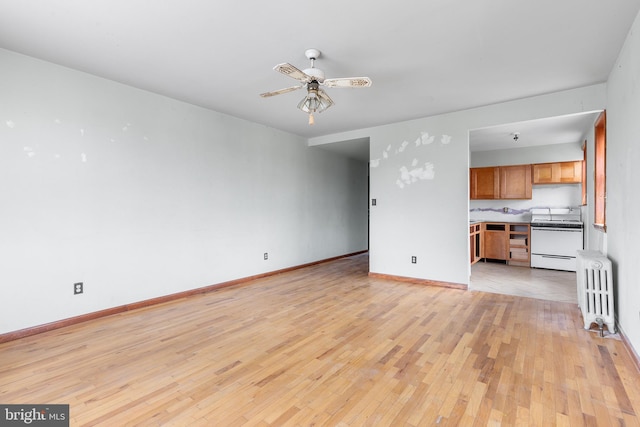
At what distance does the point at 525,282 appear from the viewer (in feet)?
15.0

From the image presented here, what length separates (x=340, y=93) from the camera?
11.7 feet

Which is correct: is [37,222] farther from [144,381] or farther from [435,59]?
[435,59]

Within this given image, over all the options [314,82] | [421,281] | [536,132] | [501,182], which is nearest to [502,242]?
[501,182]

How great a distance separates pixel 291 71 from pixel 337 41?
1.69ft

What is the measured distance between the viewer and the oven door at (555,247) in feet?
16.9

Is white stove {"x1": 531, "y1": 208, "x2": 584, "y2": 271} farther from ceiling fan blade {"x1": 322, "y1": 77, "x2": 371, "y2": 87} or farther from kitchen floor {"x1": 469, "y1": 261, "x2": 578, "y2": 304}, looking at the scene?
ceiling fan blade {"x1": 322, "y1": 77, "x2": 371, "y2": 87}

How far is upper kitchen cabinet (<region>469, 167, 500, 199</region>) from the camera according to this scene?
20.3ft

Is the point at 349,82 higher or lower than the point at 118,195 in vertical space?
higher

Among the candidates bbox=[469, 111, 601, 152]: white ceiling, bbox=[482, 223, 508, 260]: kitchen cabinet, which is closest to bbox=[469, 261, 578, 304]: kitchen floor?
bbox=[482, 223, 508, 260]: kitchen cabinet

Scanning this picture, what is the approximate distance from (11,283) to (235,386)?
7.54 ft

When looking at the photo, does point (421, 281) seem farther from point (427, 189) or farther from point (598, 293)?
point (598, 293)

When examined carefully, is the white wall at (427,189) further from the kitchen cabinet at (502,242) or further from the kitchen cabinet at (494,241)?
the kitchen cabinet at (494,241)

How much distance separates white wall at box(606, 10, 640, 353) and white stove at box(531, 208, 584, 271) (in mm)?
2609

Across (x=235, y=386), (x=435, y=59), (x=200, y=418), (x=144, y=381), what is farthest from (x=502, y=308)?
(x=144, y=381)
